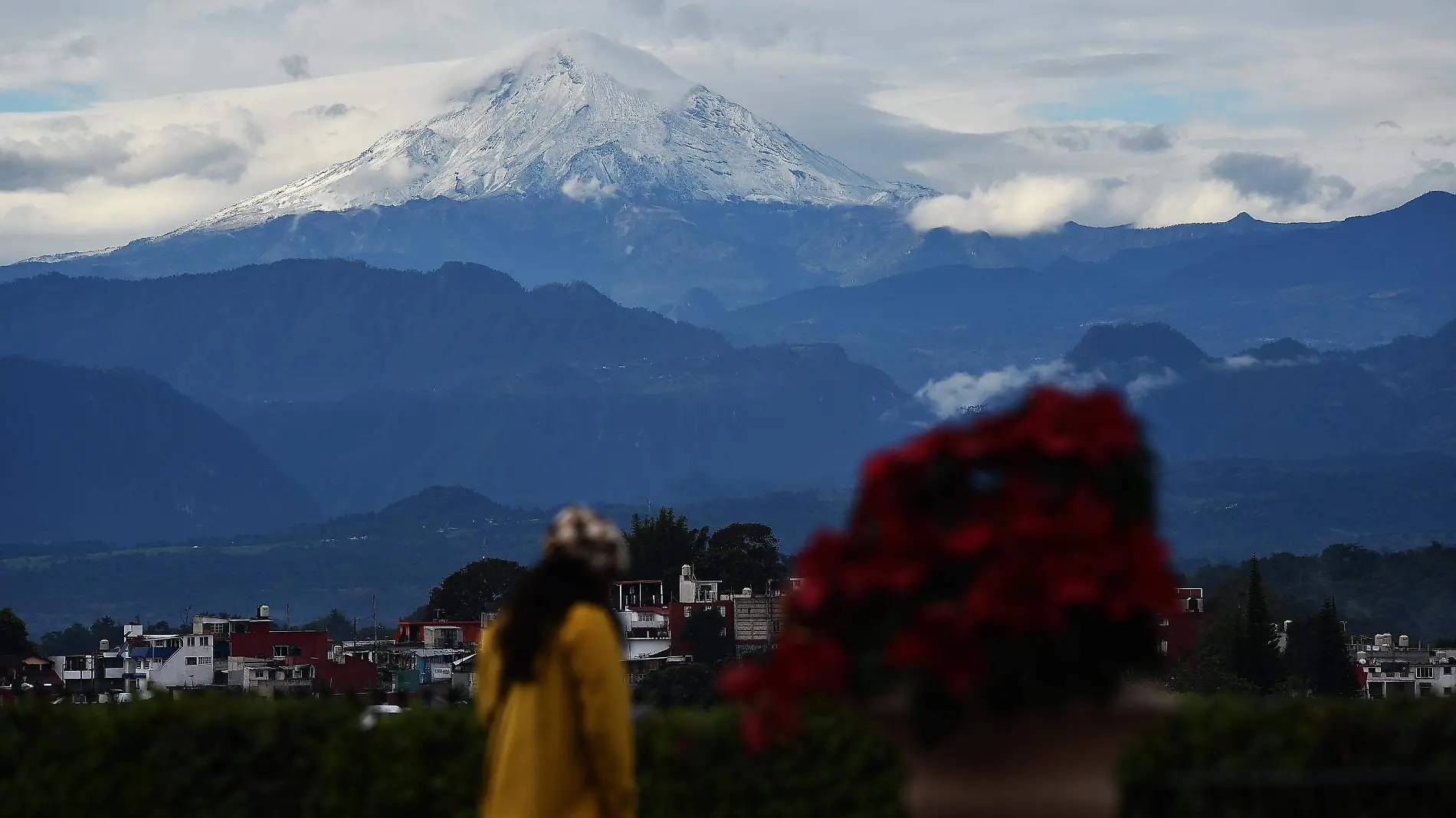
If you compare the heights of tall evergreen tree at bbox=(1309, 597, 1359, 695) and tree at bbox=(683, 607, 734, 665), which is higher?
tree at bbox=(683, 607, 734, 665)

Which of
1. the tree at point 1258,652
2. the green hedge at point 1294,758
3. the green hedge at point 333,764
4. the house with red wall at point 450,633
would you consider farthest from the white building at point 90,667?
the green hedge at point 1294,758

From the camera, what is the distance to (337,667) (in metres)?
92.1

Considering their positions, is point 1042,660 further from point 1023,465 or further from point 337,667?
point 337,667

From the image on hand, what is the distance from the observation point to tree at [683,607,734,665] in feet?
319

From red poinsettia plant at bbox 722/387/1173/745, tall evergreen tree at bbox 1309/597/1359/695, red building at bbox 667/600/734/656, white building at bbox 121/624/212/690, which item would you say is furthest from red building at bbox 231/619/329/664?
red poinsettia plant at bbox 722/387/1173/745

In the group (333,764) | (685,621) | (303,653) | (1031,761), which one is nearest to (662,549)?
(685,621)

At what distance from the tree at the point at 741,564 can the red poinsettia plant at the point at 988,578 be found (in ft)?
360

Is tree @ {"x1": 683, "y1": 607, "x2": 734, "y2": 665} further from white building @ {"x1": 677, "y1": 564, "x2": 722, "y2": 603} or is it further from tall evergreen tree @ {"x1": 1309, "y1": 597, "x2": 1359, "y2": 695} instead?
tall evergreen tree @ {"x1": 1309, "y1": 597, "x2": 1359, "y2": 695}

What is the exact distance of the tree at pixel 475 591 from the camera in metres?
116

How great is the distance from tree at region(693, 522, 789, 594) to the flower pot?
360 ft

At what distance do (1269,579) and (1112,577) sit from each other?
563 ft

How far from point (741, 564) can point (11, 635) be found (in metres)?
44.3

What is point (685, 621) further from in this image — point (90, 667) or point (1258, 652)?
point (90, 667)

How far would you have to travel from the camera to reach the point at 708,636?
3834 inches
